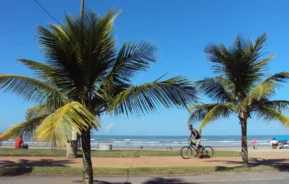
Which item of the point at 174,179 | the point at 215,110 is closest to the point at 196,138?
the point at 215,110

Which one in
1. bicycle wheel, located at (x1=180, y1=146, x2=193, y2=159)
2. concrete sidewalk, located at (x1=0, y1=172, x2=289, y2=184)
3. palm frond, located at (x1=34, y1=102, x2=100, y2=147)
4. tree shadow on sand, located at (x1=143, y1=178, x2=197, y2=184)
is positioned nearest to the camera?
palm frond, located at (x1=34, y1=102, x2=100, y2=147)

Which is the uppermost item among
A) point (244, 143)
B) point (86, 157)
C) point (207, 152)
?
point (244, 143)

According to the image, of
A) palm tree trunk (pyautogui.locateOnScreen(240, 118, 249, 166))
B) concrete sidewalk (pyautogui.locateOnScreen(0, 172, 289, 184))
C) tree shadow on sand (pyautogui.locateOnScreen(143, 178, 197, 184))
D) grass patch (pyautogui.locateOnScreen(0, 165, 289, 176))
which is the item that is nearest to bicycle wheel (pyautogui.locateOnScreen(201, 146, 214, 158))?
palm tree trunk (pyautogui.locateOnScreen(240, 118, 249, 166))

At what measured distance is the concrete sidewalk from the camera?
34.7ft

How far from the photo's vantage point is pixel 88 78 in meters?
8.06

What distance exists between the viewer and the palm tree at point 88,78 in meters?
7.65

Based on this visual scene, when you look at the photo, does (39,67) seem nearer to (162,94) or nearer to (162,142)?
(162,94)

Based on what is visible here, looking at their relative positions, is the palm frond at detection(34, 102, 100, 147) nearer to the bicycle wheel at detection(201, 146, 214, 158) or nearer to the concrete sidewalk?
the concrete sidewalk

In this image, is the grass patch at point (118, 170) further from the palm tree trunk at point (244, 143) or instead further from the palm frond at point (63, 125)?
the palm frond at point (63, 125)

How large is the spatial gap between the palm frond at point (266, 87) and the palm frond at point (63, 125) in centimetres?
744

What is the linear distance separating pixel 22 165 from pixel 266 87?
31.7ft

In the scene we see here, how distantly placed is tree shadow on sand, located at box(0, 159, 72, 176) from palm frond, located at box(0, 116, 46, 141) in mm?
4637

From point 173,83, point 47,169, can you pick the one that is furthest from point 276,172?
point 47,169

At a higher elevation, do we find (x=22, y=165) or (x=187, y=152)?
(x=187, y=152)
